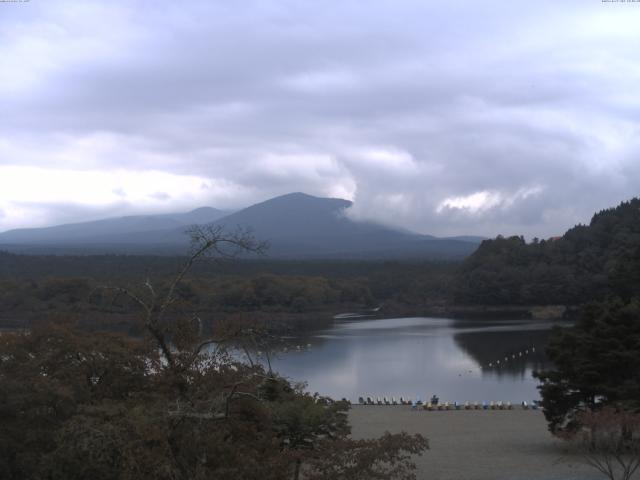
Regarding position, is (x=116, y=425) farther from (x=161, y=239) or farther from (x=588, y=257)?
(x=161, y=239)

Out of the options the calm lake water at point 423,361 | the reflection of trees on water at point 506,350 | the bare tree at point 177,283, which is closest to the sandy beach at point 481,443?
the calm lake water at point 423,361

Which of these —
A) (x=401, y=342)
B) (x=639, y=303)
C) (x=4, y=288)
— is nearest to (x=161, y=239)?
(x=4, y=288)

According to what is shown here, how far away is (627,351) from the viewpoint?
1030cm

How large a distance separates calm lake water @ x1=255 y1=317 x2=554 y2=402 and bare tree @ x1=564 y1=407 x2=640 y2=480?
7.57 m

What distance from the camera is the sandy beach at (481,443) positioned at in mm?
9484

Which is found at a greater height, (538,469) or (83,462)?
(83,462)

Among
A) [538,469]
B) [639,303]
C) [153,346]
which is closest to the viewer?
[153,346]

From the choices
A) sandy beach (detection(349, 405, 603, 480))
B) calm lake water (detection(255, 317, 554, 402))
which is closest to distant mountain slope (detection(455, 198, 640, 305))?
calm lake water (detection(255, 317, 554, 402))

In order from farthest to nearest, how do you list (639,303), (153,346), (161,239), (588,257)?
(161,239), (588,257), (639,303), (153,346)

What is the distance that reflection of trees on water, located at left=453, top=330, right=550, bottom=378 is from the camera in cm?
2345

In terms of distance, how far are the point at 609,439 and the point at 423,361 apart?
1664cm

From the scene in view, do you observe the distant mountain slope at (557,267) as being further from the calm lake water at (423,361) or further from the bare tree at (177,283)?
the bare tree at (177,283)

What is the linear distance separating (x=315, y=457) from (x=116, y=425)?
1.39 metres

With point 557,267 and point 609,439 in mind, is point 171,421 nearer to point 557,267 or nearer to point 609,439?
point 609,439
